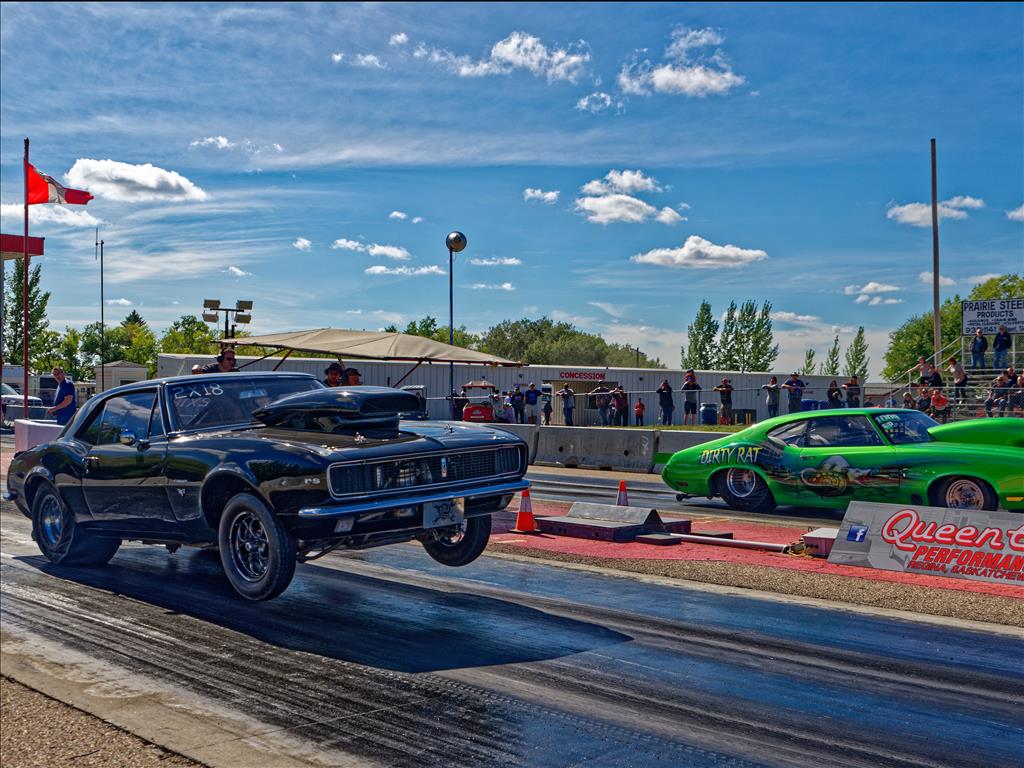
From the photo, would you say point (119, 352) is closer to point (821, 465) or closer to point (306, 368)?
point (306, 368)

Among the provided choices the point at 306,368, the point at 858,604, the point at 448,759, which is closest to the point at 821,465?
the point at 858,604

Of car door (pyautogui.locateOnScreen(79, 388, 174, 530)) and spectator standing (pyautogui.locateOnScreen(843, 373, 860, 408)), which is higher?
spectator standing (pyautogui.locateOnScreen(843, 373, 860, 408))

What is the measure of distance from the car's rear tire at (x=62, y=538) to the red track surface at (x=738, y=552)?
3991 millimetres

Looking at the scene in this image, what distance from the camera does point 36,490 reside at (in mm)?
9477

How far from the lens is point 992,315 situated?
35625 mm

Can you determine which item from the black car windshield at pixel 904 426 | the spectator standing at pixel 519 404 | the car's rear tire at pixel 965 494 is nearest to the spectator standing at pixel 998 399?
the black car windshield at pixel 904 426

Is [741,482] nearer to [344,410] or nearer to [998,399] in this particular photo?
[344,410]

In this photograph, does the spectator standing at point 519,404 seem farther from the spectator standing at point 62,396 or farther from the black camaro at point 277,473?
the black camaro at point 277,473

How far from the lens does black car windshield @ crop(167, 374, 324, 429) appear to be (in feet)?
25.4

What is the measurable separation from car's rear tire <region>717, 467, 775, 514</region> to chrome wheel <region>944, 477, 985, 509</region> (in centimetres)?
231

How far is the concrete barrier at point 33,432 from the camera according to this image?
40.4ft

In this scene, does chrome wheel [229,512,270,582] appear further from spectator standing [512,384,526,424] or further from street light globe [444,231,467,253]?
spectator standing [512,384,526,424]

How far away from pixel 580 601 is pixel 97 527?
4.24 metres

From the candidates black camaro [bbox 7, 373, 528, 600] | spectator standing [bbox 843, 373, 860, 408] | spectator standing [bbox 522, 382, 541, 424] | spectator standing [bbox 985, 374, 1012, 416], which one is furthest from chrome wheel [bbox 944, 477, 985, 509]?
spectator standing [bbox 522, 382, 541, 424]
